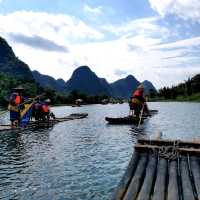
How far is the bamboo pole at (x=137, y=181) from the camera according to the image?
9.55 metres

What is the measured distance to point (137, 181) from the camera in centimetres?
1055

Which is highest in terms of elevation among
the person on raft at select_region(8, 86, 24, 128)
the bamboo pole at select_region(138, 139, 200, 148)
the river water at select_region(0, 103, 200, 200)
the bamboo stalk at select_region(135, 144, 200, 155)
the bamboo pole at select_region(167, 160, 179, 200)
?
the person on raft at select_region(8, 86, 24, 128)

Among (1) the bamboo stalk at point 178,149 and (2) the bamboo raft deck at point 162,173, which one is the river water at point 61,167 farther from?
(2) the bamboo raft deck at point 162,173

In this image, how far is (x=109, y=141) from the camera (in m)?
30.1

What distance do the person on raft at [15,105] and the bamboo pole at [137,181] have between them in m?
26.5

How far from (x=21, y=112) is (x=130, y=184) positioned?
29870 millimetres

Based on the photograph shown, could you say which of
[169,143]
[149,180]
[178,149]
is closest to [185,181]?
[149,180]

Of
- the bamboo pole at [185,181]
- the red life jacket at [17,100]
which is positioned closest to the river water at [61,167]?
the bamboo pole at [185,181]

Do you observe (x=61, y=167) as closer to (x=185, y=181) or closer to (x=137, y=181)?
(x=137, y=181)

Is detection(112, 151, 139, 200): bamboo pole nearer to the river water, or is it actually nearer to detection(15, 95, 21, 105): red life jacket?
the river water

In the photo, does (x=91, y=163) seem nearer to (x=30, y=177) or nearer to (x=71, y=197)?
(x=30, y=177)

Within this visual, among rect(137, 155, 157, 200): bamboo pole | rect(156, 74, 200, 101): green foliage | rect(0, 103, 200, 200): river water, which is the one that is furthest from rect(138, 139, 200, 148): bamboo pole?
rect(156, 74, 200, 101): green foliage

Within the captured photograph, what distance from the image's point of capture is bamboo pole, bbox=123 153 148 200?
9547mm

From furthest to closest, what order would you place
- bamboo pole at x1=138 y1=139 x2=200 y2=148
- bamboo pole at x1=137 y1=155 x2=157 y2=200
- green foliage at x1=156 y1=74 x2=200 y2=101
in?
green foliage at x1=156 y1=74 x2=200 y2=101, bamboo pole at x1=138 y1=139 x2=200 y2=148, bamboo pole at x1=137 y1=155 x2=157 y2=200
